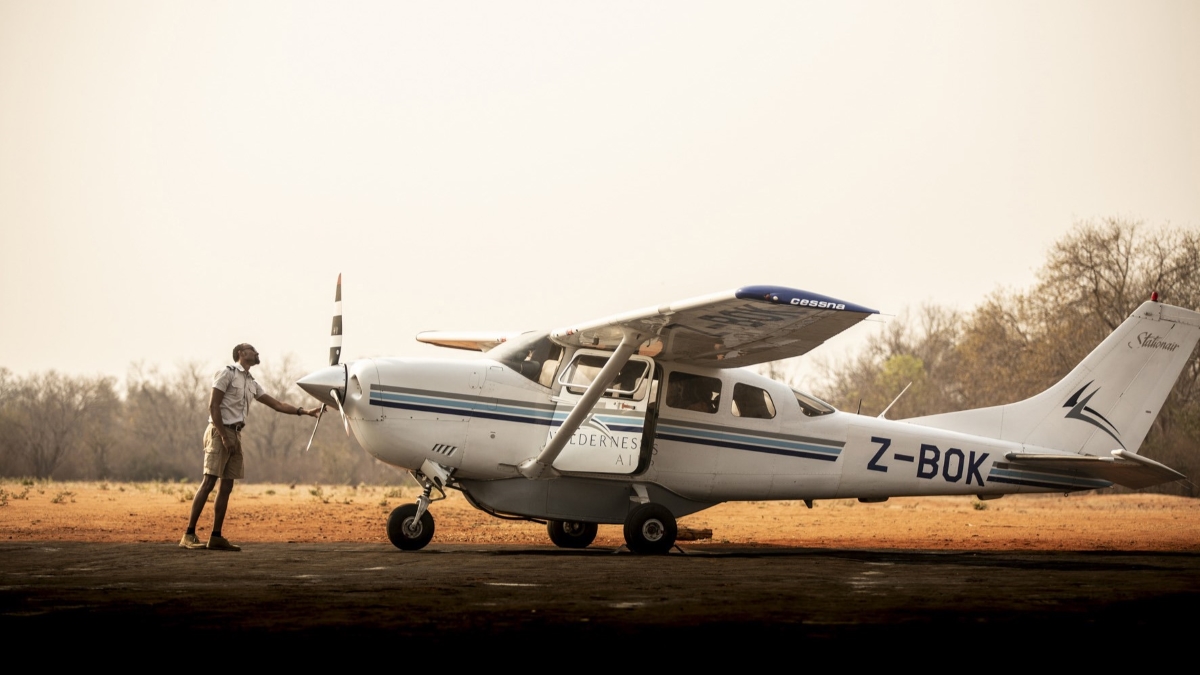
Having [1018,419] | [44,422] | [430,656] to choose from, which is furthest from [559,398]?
[44,422]

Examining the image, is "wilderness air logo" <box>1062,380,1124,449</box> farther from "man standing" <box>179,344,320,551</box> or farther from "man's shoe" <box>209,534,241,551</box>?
"man's shoe" <box>209,534,241,551</box>

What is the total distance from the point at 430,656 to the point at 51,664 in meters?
1.60

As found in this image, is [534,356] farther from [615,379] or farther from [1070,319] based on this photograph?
A: [1070,319]

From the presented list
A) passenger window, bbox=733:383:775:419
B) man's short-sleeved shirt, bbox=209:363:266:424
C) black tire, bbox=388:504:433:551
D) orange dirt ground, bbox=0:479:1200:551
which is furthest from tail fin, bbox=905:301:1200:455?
man's short-sleeved shirt, bbox=209:363:266:424

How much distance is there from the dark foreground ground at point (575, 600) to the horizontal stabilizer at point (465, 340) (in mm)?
5055

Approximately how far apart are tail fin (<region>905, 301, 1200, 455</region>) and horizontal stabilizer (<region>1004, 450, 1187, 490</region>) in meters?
0.42

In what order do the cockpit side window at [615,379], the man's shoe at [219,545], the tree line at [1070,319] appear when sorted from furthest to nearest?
the tree line at [1070,319] → the cockpit side window at [615,379] → the man's shoe at [219,545]

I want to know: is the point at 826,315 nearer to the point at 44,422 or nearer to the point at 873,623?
the point at 873,623

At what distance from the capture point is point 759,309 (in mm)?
11242

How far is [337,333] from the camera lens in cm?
1307

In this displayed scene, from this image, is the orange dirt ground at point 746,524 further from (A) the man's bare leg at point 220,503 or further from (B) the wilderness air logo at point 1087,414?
(A) the man's bare leg at point 220,503

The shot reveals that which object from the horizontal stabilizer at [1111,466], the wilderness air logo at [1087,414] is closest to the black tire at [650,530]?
the horizontal stabilizer at [1111,466]

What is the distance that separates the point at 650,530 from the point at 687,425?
4.44 feet

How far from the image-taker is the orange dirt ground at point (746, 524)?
15.8 m
